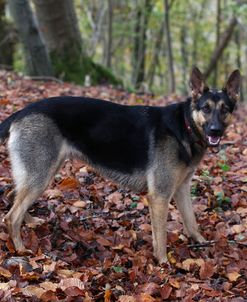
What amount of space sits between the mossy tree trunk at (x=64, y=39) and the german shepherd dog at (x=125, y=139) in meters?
8.62

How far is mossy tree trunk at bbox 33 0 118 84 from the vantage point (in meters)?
13.5

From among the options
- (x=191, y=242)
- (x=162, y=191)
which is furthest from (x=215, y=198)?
(x=162, y=191)

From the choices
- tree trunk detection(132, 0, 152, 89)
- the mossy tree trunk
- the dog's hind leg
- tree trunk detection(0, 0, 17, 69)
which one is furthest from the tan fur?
tree trunk detection(132, 0, 152, 89)

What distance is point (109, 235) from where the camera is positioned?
5.68 m

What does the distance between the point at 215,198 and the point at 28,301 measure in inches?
133

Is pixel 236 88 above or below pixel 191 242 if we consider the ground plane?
above

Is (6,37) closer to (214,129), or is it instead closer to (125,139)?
(125,139)

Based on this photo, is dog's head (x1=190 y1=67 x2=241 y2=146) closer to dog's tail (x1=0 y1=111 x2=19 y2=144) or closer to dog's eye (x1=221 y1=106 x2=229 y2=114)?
dog's eye (x1=221 y1=106 x2=229 y2=114)

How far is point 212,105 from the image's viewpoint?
534cm

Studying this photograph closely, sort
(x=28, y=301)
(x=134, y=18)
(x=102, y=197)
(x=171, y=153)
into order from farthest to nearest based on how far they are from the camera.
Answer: (x=134, y=18) < (x=102, y=197) < (x=171, y=153) < (x=28, y=301)

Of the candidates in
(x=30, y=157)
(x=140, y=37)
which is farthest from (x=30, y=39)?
(x=140, y=37)

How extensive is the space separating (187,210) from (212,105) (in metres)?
1.36

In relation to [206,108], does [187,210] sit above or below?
below

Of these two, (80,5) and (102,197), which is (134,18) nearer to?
(80,5)
